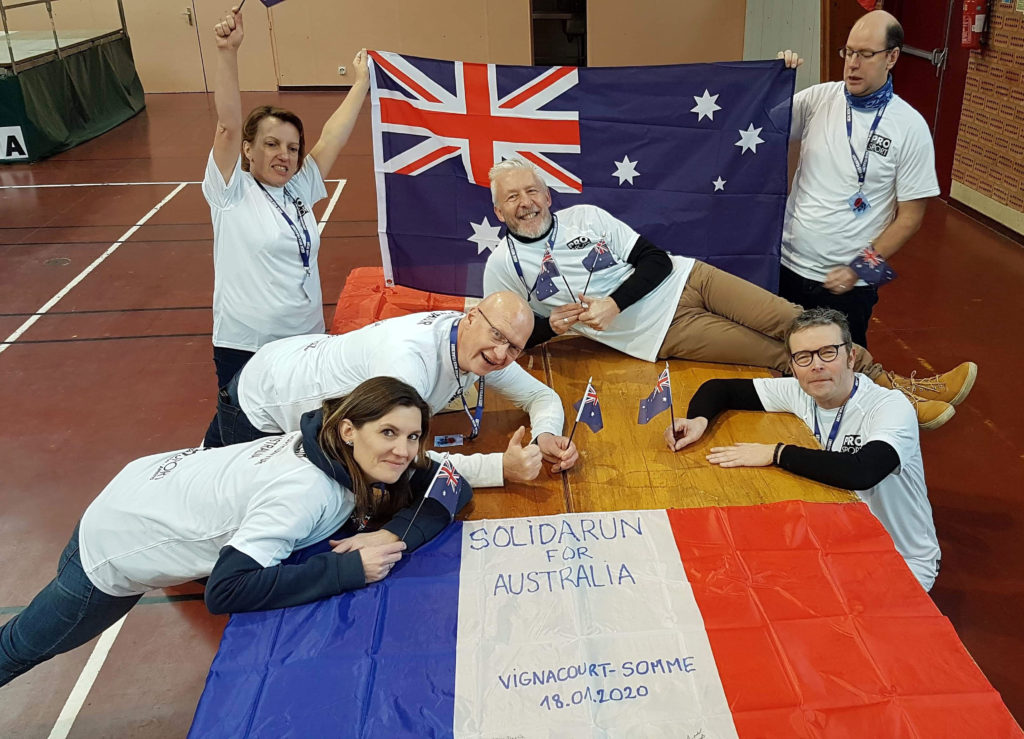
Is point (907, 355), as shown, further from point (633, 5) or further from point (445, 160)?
point (633, 5)

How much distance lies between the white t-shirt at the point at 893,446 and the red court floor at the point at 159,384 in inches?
21.9

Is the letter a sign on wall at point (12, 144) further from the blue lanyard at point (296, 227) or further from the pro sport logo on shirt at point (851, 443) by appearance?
the pro sport logo on shirt at point (851, 443)

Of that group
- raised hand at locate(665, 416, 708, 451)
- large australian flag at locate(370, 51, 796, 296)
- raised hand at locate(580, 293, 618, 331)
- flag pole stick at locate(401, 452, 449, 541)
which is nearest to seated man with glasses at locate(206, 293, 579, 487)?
flag pole stick at locate(401, 452, 449, 541)

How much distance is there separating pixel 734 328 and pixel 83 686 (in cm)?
285

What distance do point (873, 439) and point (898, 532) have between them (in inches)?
18.2

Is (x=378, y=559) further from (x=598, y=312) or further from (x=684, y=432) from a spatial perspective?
(x=598, y=312)

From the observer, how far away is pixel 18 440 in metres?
4.52

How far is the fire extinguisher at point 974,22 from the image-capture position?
682 centimetres

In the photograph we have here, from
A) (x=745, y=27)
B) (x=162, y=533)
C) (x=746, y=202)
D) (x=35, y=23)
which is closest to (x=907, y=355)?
(x=746, y=202)

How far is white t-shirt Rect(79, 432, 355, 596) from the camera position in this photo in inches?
86.7

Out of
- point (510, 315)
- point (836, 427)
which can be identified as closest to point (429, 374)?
point (510, 315)

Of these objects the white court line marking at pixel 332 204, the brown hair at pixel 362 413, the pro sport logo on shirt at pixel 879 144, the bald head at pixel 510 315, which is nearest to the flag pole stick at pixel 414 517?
the brown hair at pixel 362 413

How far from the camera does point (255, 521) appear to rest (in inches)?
85.1

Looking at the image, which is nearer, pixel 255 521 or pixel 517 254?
pixel 255 521
